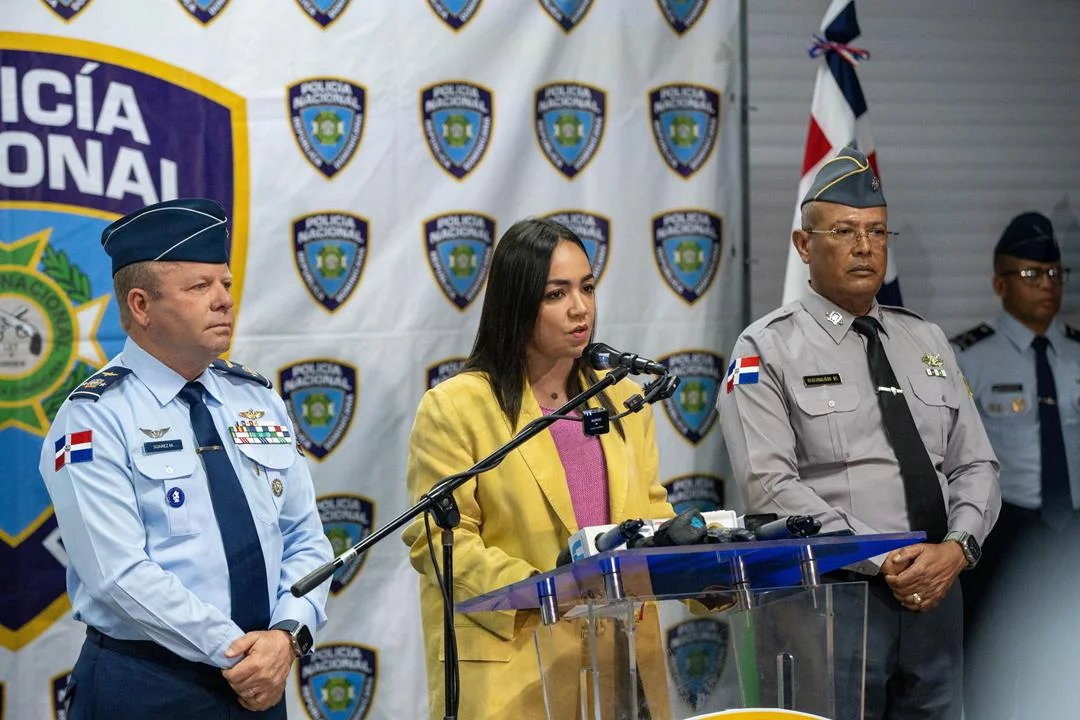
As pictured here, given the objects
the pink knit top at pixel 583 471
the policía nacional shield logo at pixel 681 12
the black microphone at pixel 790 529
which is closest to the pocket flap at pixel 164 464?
the pink knit top at pixel 583 471

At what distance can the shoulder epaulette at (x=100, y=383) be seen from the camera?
262 centimetres

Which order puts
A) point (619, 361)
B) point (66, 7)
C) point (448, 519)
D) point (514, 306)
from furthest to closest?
1. point (66, 7)
2. point (514, 306)
3. point (619, 361)
4. point (448, 519)

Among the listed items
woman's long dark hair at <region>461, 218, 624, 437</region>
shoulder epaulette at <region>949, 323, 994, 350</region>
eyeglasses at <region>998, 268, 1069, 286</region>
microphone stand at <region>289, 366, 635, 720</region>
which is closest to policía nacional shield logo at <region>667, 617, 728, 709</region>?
microphone stand at <region>289, 366, 635, 720</region>

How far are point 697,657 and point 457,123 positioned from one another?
224 cm

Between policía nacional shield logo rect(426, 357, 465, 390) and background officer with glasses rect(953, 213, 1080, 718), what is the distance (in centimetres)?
180

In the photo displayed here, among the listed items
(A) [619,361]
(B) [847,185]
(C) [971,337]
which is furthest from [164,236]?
(C) [971,337]

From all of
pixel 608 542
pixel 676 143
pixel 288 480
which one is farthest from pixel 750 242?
pixel 608 542

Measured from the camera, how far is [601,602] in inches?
82.4

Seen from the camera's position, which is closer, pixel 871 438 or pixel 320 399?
pixel 871 438

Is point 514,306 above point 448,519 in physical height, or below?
above

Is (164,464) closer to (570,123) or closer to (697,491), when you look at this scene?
(570,123)

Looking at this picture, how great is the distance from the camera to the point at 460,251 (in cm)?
389

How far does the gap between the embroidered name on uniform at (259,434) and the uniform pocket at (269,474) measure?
0.04 feet

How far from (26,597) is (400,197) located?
1.57 meters
